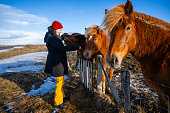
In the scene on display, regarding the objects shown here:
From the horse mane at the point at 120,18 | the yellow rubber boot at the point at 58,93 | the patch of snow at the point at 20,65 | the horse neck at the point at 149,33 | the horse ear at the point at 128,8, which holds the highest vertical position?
the horse ear at the point at 128,8

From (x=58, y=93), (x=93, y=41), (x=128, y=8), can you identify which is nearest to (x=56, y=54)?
(x=58, y=93)

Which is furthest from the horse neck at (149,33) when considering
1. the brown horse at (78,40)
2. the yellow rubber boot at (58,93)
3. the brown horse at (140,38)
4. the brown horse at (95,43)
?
the brown horse at (78,40)

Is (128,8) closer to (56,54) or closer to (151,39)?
(151,39)

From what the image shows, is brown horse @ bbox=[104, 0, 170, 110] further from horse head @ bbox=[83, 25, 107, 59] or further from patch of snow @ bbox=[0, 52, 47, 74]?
patch of snow @ bbox=[0, 52, 47, 74]

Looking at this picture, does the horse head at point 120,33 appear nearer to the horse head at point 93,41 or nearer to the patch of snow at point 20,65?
the horse head at point 93,41

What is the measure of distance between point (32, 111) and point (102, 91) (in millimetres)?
2561

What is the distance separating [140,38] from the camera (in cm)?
178

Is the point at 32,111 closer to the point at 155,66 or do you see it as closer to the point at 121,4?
the point at 155,66

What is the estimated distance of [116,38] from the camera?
5.72 feet

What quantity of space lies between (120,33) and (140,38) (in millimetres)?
431

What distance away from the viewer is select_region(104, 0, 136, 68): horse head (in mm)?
1721

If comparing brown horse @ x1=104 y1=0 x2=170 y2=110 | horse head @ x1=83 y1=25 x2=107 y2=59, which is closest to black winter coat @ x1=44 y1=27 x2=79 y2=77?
horse head @ x1=83 y1=25 x2=107 y2=59

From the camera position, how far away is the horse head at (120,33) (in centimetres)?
172

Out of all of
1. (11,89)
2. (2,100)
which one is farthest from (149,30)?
(11,89)
